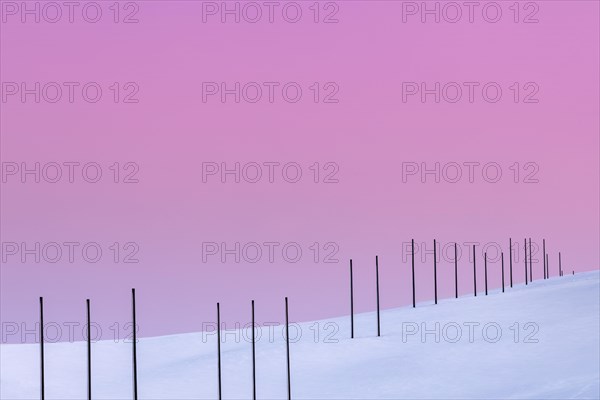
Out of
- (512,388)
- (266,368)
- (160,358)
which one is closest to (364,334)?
(266,368)

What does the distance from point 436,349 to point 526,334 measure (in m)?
4.66

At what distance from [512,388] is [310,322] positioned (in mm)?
34385

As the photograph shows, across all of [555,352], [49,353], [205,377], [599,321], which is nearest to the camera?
[555,352]

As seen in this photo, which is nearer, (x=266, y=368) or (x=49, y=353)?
(x=266, y=368)

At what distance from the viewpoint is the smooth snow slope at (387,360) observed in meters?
53.5

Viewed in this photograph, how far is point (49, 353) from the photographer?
79.8 metres

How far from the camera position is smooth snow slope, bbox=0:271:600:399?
5353 centimetres

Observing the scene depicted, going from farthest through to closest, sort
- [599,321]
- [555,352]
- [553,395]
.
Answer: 1. [599,321]
2. [555,352]
3. [553,395]

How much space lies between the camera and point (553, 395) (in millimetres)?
47438

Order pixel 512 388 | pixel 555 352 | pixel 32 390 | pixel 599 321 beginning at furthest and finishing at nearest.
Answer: pixel 32 390 → pixel 599 321 → pixel 555 352 → pixel 512 388

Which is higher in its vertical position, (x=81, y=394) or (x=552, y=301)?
(x=552, y=301)

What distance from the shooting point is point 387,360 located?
199 ft

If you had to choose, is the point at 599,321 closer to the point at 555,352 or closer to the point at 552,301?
the point at 555,352

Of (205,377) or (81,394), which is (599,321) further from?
(81,394)
